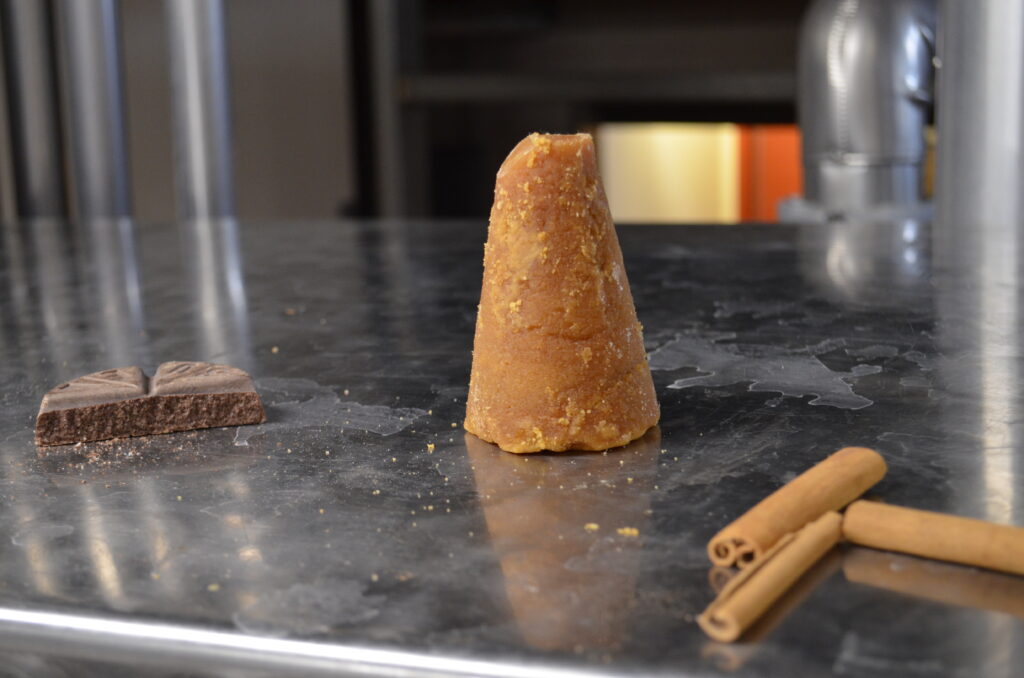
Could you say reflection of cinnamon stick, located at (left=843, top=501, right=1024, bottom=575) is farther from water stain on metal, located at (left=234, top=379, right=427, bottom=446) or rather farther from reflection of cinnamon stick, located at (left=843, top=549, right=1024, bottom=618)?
water stain on metal, located at (left=234, top=379, right=427, bottom=446)

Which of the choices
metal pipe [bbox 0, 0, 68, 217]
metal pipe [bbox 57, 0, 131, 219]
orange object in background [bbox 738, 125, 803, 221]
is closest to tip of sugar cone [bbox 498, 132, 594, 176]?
metal pipe [bbox 57, 0, 131, 219]

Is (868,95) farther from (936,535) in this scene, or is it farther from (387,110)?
(936,535)

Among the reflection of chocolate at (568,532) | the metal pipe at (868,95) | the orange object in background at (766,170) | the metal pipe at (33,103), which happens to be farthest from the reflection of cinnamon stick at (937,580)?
the orange object in background at (766,170)

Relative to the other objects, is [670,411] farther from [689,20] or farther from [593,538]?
[689,20]

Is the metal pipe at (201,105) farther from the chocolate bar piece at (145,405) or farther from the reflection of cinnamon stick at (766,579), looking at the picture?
the reflection of cinnamon stick at (766,579)

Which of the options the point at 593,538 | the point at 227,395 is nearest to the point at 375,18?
the point at 227,395

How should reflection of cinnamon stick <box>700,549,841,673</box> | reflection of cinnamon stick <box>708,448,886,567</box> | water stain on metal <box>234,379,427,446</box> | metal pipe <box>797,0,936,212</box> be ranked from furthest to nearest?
metal pipe <box>797,0,936,212</box>, water stain on metal <box>234,379,427,446</box>, reflection of cinnamon stick <box>708,448,886,567</box>, reflection of cinnamon stick <box>700,549,841,673</box>
